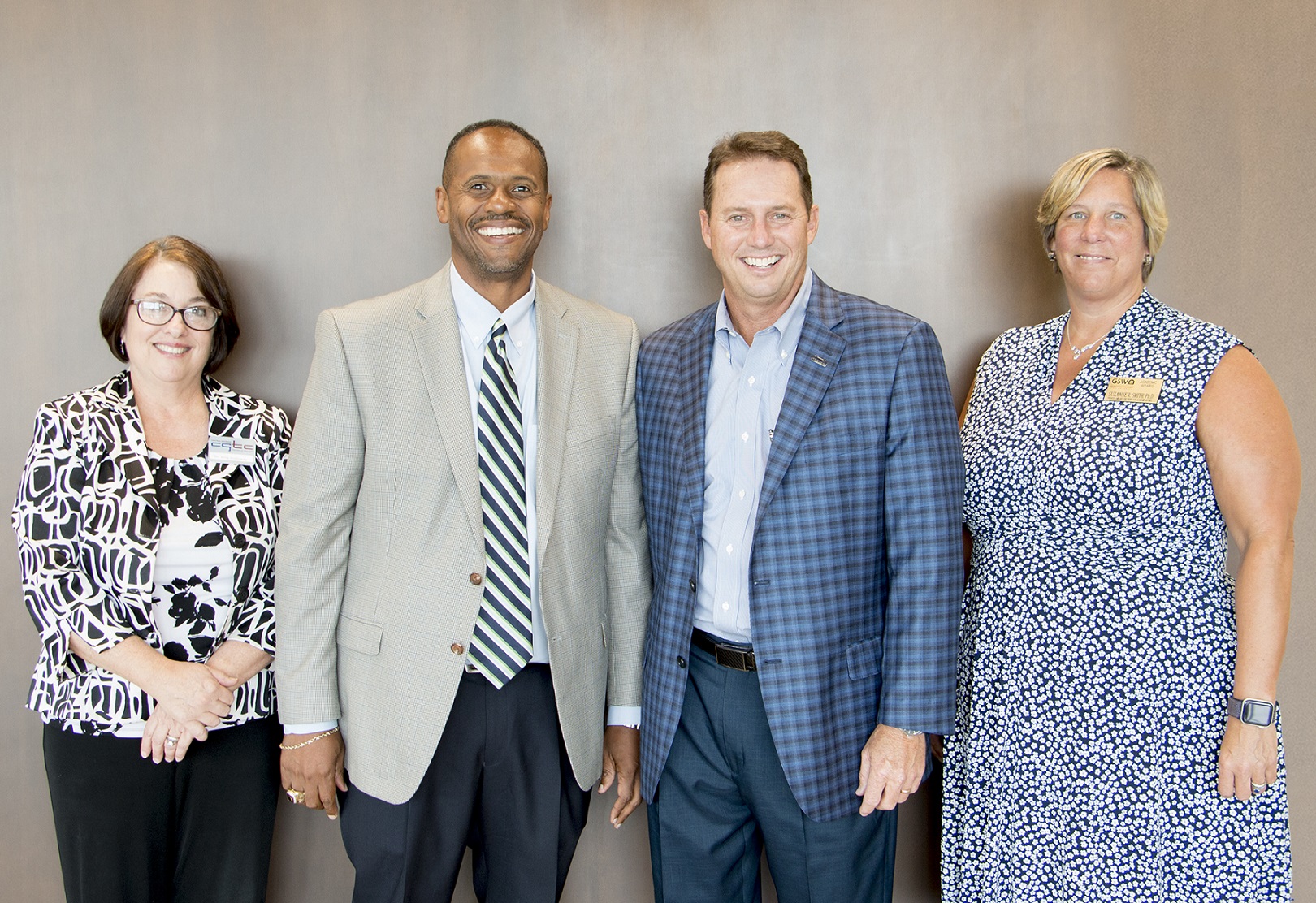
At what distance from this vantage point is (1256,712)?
6.15 feet

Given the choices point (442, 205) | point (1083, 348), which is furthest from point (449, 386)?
point (1083, 348)

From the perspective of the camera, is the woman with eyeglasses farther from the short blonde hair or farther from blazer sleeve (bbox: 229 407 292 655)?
the short blonde hair

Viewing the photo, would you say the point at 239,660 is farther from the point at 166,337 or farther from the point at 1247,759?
the point at 1247,759

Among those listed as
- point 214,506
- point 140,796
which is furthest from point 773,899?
point 214,506

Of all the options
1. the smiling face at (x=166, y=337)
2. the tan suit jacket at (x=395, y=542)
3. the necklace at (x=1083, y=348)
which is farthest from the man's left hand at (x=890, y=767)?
the smiling face at (x=166, y=337)

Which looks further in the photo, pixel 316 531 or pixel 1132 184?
pixel 1132 184

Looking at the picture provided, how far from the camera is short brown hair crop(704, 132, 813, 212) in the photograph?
1984 mm

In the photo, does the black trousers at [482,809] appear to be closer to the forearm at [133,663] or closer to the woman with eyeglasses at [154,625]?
the woman with eyeglasses at [154,625]

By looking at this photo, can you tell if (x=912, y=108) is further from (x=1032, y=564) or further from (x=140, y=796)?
(x=140, y=796)

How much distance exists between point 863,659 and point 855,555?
23 cm

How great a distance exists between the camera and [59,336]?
102 inches

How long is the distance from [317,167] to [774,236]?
1452mm

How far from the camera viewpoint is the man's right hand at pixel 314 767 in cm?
192

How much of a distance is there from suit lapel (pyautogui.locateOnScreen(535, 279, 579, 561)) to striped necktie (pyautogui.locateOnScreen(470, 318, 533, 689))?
5 cm
